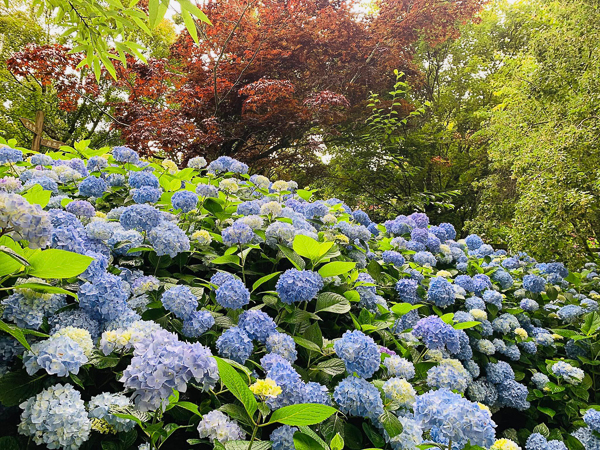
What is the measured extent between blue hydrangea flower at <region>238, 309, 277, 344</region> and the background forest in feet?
4.04

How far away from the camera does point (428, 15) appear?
6996mm

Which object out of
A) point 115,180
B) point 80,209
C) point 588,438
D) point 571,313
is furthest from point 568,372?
point 115,180

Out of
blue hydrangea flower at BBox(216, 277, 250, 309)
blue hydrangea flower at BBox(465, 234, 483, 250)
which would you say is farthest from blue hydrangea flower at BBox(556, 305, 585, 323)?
blue hydrangea flower at BBox(216, 277, 250, 309)

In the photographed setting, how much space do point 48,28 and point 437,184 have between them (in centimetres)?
1525

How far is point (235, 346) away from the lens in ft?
3.49

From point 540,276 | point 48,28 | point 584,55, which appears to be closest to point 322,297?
point 540,276

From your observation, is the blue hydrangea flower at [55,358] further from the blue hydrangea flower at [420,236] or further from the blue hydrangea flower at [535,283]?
the blue hydrangea flower at [535,283]

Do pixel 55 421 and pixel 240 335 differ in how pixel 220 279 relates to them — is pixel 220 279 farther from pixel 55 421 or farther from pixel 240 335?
pixel 55 421

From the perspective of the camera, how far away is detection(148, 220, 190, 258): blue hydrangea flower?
135cm

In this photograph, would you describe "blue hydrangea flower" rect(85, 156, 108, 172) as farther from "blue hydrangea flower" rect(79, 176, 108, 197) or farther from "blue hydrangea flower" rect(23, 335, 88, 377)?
"blue hydrangea flower" rect(23, 335, 88, 377)

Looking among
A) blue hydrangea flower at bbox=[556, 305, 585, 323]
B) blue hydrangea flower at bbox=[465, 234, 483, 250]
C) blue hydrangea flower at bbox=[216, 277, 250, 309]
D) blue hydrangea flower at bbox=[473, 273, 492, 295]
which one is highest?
blue hydrangea flower at bbox=[465, 234, 483, 250]

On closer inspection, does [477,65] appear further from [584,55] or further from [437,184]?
[584,55]

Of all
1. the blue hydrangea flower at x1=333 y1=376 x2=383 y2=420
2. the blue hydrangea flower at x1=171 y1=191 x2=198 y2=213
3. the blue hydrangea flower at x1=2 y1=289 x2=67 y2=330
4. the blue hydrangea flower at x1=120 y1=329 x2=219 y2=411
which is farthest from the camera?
the blue hydrangea flower at x1=171 y1=191 x2=198 y2=213

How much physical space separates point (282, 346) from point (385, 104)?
712 cm
